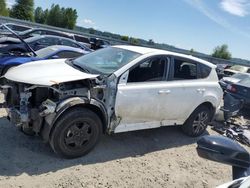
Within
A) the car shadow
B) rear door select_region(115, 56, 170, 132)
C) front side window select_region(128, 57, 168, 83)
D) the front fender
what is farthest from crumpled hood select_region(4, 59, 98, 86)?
the car shadow

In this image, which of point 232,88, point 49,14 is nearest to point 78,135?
point 232,88

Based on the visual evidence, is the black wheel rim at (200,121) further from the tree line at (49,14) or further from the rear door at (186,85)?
the tree line at (49,14)

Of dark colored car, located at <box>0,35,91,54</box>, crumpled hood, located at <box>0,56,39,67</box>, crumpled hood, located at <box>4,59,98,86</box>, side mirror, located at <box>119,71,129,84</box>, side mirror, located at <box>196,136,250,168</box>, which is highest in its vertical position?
side mirror, located at <box>196,136,250,168</box>

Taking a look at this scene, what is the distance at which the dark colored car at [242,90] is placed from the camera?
10364mm

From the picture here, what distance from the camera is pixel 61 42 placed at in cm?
1301

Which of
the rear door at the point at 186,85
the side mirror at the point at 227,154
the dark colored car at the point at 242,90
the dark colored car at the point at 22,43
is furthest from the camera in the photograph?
the dark colored car at the point at 242,90

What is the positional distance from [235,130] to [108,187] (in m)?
4.84

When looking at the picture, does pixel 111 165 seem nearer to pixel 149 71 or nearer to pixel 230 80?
pixel 149 71

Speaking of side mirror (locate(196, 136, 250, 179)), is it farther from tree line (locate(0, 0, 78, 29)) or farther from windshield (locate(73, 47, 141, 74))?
tree line (locate(0, 0, 78, 29))

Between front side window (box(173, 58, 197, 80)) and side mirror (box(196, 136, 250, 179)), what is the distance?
12.4 ft

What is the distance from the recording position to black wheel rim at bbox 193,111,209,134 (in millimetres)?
6860

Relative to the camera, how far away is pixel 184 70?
6.44 meters

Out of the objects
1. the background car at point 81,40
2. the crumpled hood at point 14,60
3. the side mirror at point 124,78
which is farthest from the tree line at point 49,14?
the side mirror at point 124,78

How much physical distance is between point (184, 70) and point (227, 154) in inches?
164
